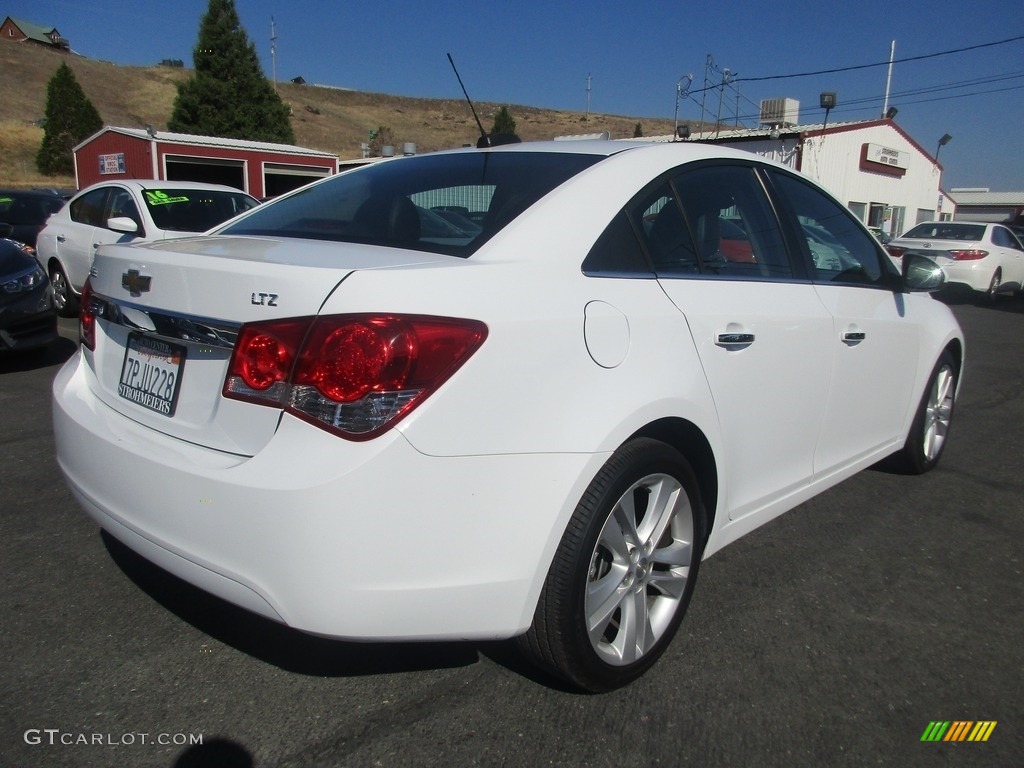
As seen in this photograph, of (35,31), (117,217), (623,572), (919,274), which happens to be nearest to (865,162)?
(117,217)

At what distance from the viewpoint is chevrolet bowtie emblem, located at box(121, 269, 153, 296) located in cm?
225

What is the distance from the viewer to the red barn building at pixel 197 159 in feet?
81.4

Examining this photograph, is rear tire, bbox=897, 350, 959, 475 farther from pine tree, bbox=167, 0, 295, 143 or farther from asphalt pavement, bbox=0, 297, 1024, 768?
pine tree, bbox=167, 0, 295, 143

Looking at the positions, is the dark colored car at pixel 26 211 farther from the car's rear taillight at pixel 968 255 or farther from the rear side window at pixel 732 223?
the car's rear taillight at pixel 968 255

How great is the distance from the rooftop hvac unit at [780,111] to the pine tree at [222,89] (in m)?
26.6

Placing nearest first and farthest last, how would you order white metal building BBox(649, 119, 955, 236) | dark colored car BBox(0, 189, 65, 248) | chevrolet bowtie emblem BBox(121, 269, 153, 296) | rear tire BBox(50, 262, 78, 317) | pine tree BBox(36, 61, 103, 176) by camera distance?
chevrolet bowtie emblem BBox(121, 269, 153, 296) → rear tire BBox(50, 262, 78, 317) → dark colored car BBox(0, 189, 65, 248) → white metal building BBox(649, 119, 955, 236) → pine tree BBox(36, 61, 103, 176)

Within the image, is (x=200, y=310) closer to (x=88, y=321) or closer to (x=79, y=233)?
(x=88, y=321)

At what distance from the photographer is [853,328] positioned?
328 cm

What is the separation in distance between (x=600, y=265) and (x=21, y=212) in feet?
43.1

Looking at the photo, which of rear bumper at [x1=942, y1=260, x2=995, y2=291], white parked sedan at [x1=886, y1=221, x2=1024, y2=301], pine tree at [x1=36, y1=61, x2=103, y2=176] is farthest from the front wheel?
pine tree at [x1=36, y1=61, x2=103, y2=176]

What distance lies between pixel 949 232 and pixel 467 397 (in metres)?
16.0

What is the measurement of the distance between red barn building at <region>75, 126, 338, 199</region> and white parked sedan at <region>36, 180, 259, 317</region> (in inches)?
584

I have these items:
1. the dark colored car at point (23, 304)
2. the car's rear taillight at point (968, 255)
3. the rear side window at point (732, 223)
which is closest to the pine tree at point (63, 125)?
the dark colored car at point (23, 304)

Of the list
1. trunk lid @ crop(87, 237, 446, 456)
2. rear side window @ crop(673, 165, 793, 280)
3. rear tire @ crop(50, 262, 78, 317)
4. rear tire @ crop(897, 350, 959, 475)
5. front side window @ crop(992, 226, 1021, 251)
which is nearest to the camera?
trunk lid @ crop(87, 237, 446, 456)
